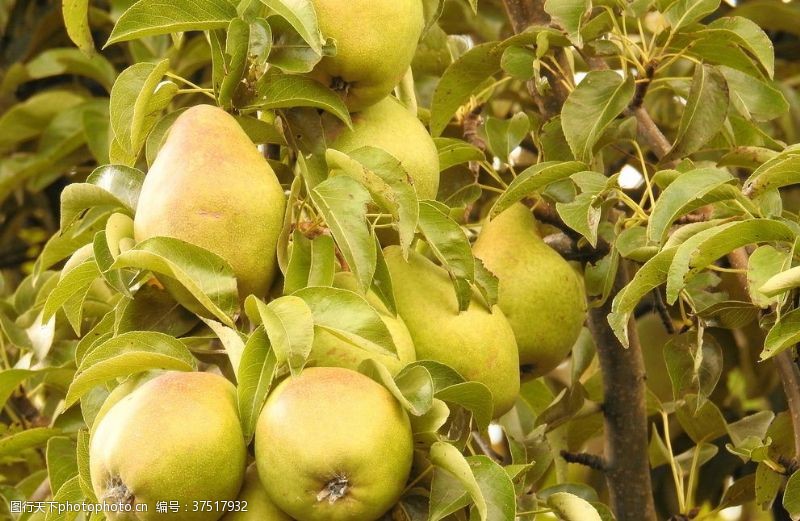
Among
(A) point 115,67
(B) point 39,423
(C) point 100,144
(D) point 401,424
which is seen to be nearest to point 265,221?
(D) point 401,424

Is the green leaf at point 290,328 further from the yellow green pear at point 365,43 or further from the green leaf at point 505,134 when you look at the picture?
the green leaf at point 505,134

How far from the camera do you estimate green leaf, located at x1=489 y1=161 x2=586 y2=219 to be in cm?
A: 121

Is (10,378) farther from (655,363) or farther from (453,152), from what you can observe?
(655,363)

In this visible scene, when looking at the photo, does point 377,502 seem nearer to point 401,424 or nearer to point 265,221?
point 401,424

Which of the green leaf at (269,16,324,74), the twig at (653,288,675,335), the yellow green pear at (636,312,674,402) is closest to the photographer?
the green leaf at (269,16,324,74)

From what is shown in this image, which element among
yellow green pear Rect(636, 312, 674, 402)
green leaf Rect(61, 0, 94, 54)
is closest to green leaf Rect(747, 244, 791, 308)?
green leaf Rect(61, 0, 94, 54)

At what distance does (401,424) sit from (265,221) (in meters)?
0.23

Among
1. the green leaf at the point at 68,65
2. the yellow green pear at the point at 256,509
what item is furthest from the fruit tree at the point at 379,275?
the green leaf at the point at 68,65

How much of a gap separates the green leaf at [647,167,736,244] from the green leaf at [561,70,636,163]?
186mm

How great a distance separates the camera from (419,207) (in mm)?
1105

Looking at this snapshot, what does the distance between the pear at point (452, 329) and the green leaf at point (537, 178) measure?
11 cm

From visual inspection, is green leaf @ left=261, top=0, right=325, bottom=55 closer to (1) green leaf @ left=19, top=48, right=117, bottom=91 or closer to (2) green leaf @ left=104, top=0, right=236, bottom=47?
(2) green leaf @ left=104, top=0, right=236, bottom=47

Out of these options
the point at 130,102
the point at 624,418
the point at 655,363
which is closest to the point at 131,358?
the point at 130,102

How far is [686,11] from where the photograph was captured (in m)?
1.29
